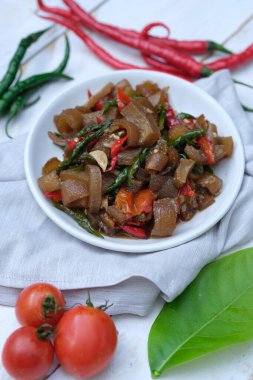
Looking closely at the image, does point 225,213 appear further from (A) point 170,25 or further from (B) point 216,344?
(A) point 170,25

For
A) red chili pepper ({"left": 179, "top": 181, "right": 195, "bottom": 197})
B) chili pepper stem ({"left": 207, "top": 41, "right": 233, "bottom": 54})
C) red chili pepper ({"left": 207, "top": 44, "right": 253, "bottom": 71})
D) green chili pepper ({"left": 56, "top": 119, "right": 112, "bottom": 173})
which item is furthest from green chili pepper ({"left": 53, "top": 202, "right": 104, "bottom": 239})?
chili pepper stem ({"left": 207, "top": 41, "right": 233, "bottom": 54})

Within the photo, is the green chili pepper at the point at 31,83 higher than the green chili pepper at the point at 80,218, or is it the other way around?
the green chili pepper at the point at 31,83

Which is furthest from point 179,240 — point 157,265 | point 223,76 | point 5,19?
point 5,19

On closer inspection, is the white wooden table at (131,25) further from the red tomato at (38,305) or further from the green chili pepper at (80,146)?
the red tomato at (38,305)

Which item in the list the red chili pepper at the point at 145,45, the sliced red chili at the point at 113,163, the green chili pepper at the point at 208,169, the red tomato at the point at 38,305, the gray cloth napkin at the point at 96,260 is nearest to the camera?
the red tomato at the point at 38,305

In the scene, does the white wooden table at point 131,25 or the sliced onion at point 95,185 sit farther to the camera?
the white wooden table at point 131,25

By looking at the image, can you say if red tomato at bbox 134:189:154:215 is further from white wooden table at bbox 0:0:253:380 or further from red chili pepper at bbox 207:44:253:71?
red chili pepper at bbox 207:44:253:71

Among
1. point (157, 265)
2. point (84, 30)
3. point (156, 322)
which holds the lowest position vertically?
point (156, 322)

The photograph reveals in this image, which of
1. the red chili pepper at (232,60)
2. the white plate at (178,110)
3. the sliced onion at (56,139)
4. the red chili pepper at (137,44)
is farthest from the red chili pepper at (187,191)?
the red chili pepper at (232,60)
